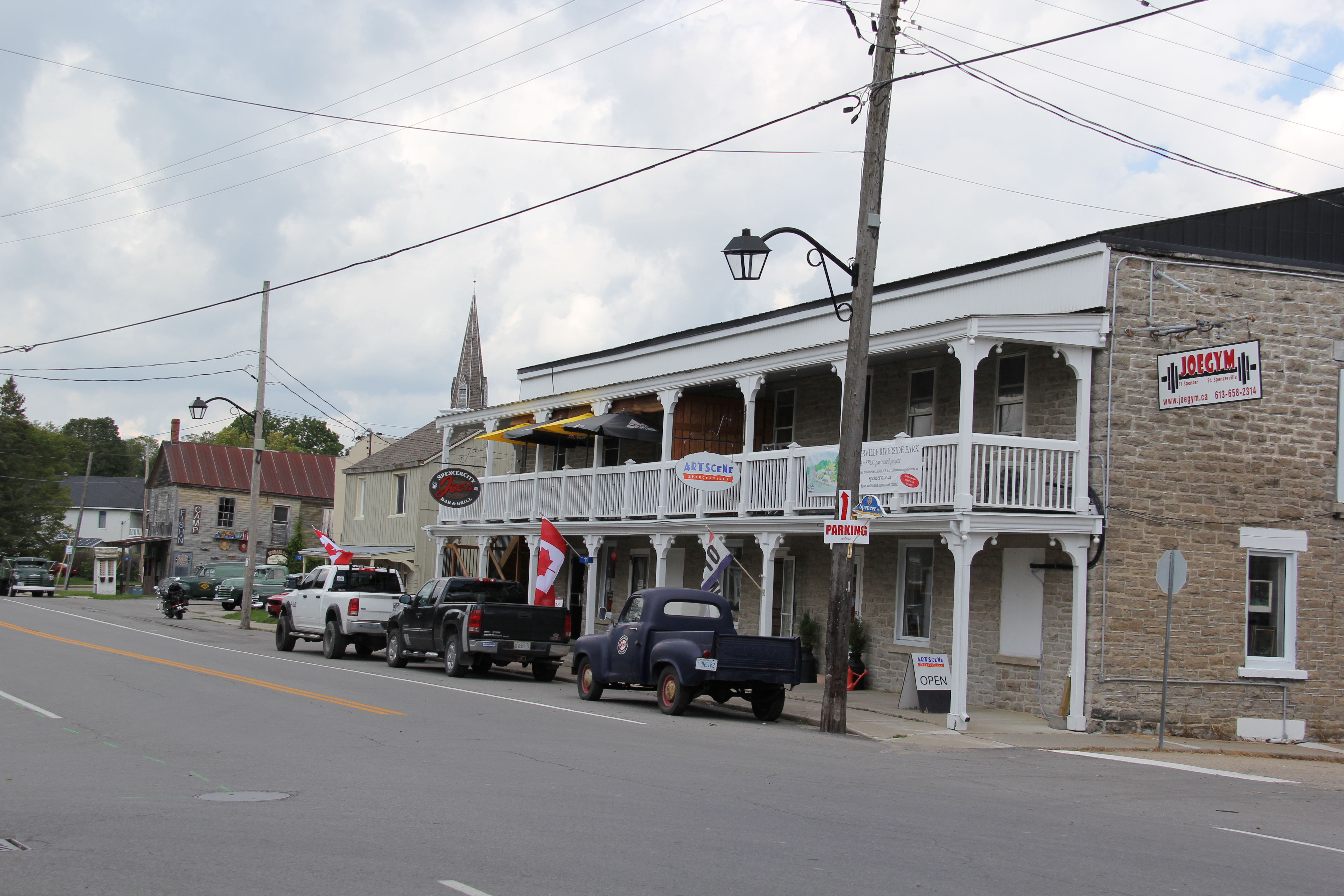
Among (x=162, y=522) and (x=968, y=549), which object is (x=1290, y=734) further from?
(x=162, y=522)

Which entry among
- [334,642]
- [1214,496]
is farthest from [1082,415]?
[334,642]

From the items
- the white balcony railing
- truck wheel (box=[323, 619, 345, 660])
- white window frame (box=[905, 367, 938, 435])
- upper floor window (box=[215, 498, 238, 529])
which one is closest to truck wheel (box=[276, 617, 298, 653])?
truck wheel (box=[323, 619, 345, 660])

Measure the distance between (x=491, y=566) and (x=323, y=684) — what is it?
16190 mm

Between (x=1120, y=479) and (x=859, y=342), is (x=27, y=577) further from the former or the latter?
(x=1120, y=479)

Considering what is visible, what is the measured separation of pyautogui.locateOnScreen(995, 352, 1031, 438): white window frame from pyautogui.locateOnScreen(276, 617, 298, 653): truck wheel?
16.1m

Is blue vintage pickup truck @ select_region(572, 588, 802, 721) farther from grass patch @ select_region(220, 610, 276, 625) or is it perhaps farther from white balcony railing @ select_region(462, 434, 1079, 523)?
grass patch @ select_region(220, 610, 276, 625)

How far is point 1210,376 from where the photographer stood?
16.6m

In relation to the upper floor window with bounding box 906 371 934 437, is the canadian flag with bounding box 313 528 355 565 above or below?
below

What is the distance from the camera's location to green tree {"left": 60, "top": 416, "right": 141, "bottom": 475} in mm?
125875

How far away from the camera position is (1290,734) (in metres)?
18.1

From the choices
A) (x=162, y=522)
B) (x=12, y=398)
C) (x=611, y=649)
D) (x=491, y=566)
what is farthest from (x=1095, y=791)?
(x=12, y=398)

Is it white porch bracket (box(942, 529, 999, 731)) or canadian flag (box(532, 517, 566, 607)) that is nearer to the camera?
white porch bracket (box(942, 529, 999, 731))

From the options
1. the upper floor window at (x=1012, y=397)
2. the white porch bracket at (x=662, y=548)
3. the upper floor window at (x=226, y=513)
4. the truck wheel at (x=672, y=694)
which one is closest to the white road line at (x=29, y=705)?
the truck wheel at (x=672, y=694)

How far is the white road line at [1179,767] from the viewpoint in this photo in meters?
13.5
